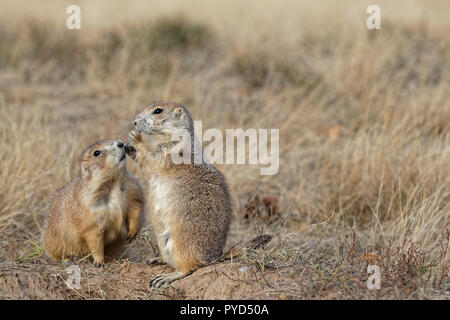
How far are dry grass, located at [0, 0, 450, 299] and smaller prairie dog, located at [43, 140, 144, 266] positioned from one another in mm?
283

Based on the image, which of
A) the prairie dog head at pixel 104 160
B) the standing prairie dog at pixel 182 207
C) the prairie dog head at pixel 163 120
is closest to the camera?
the standing prairie dog at pixel 182 207

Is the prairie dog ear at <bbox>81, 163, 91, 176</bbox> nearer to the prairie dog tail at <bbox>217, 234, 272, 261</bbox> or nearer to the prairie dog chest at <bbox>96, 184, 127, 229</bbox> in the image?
the prairie dog chest at <bbox>96, 184, 127, 229</bbox>

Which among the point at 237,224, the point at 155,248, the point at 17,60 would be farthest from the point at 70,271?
the point at 17,60

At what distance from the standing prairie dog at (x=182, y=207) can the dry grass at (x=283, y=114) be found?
19 centimetres

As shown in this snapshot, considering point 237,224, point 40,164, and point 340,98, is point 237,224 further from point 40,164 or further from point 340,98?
point 340,98

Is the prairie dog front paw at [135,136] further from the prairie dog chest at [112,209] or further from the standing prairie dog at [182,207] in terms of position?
the prairie dog chest at [112,209]

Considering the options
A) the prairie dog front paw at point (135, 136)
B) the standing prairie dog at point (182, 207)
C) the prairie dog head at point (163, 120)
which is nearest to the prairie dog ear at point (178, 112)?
the prairie dog head at point (163, 120)

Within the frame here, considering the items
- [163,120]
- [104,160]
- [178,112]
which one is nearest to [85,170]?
[104,160]

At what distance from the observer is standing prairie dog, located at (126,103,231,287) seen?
4.68 meters

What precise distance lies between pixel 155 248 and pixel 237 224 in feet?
4.04

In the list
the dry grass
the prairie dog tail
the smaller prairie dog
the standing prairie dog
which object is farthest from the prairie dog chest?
the prairie dog tail

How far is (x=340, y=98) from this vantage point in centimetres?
959

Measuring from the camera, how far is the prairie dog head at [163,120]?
5.11 metres

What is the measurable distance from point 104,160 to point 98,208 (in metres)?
0.38
